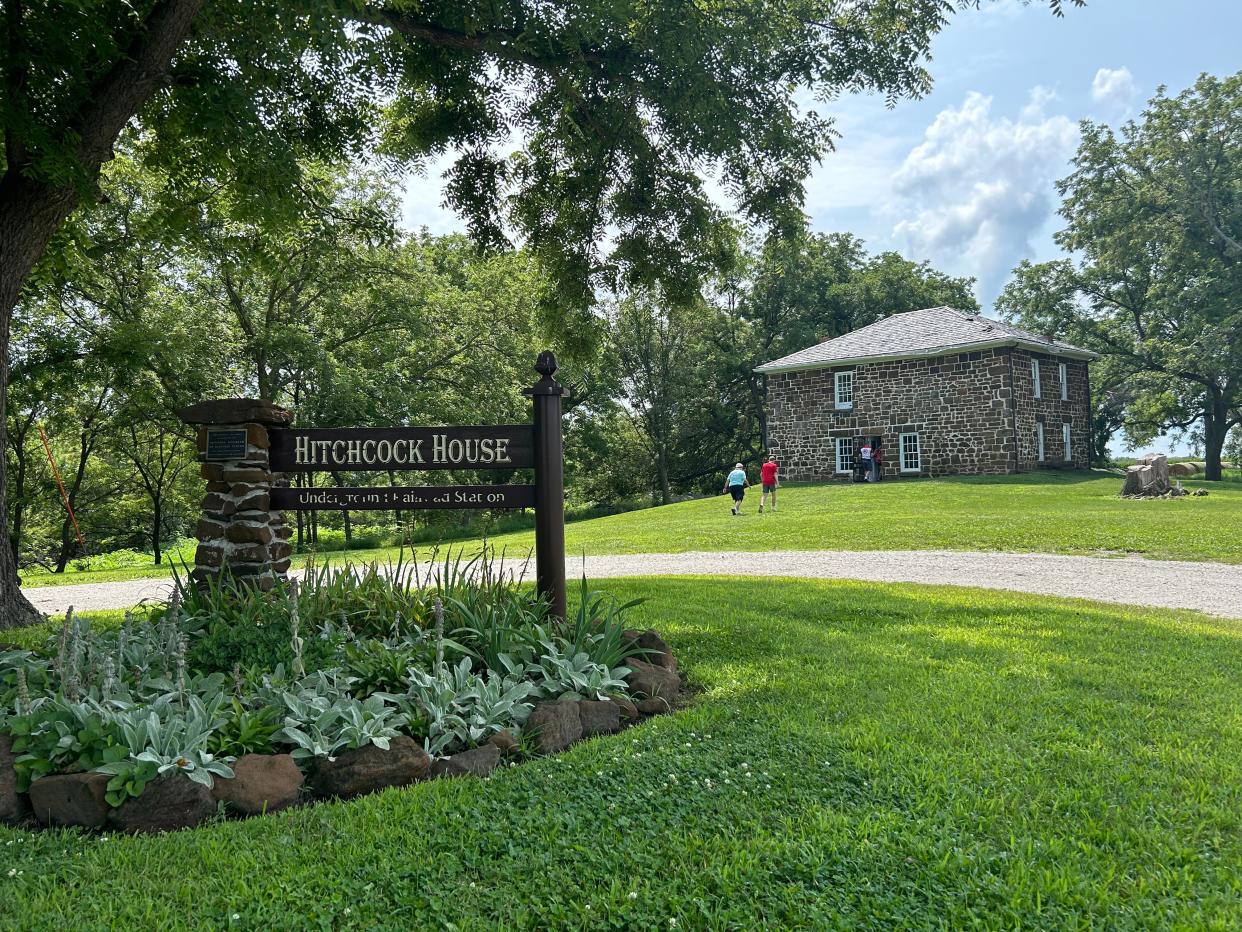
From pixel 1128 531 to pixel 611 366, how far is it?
26545 millimetres

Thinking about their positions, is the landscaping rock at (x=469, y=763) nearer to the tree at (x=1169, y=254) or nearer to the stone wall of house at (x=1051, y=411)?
the stone wall of house at (x=1051, y=411)

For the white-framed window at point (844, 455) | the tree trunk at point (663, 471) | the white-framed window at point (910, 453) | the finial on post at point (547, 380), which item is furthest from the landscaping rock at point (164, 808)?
the tree trunk at point (663, 471)

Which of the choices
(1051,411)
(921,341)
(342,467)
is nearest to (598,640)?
(342,467)

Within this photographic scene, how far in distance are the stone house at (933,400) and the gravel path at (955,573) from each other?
17.0 m

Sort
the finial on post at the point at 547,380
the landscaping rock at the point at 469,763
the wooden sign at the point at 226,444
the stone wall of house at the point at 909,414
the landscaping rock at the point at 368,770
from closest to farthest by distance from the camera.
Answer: the landscaping rock at the point at 368,770 < the landscaping rock at the point at 469,763 < the finial on post at the point at 547,380 < the wooden sign at the point at 226,444 < the stone wall of house at the point at 909,414

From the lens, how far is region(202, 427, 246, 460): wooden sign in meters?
5.71

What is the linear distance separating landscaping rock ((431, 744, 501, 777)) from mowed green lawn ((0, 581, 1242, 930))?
0.61 ft

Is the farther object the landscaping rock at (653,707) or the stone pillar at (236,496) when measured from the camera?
the stone pillar at (236,496)

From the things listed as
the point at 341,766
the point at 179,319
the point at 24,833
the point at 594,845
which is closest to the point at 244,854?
the point at 341,766

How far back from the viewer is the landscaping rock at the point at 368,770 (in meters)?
3.43

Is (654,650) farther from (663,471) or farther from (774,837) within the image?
(663,471)

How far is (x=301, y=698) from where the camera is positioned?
Answer: 3768 mm

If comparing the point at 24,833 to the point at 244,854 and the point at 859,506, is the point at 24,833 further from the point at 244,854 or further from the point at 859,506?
the point at 859,506

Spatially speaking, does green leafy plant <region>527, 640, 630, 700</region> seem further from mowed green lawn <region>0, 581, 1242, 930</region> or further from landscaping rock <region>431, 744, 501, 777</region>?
landscaping rock <region>431, 744, 501, 777</region>
